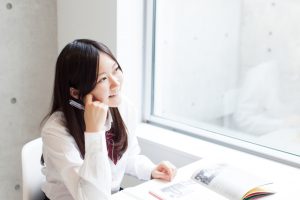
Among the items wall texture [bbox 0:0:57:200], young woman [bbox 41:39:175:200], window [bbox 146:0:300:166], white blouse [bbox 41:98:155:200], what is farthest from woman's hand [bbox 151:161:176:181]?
Result: wall texture [bbox 0:0:57:200]

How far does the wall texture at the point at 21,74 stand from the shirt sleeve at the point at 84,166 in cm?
100

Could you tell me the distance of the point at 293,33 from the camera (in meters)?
1.63

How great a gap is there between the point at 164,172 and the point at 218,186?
0.23 meters

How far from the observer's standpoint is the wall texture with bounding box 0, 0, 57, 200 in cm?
203

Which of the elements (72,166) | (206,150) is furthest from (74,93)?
(206,150)

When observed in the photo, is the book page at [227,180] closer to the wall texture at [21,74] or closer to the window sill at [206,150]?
the window sill at [206,150]

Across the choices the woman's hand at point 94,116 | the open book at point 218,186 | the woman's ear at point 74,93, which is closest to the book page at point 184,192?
the open book at point 218,186

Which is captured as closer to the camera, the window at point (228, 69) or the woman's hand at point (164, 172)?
the woman's hand at point (164, 172)

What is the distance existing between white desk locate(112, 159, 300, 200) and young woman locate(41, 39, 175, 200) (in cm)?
5

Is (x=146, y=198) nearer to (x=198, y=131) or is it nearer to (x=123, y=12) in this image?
(x=198, y=131)

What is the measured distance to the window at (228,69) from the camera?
1.70m

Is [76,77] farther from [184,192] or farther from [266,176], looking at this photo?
[266,176]

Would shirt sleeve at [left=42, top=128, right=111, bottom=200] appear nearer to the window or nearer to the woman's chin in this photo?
the woman's chin

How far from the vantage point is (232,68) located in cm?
194
